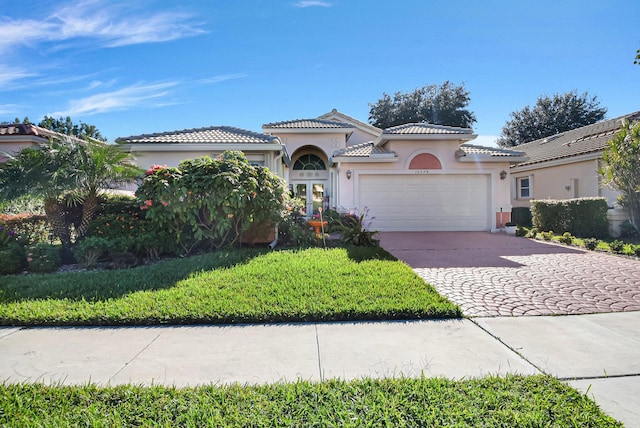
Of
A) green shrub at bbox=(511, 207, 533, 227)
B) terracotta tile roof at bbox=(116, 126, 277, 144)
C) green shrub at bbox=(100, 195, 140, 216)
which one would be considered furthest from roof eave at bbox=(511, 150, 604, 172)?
green shrub at bbox=(100, 195, 140, 216)

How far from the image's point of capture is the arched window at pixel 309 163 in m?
20.2

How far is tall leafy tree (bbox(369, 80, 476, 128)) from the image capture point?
35250mm

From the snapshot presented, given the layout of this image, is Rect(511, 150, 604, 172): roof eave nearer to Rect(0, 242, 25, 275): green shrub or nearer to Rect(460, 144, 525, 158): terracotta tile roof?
Rect(460, 144, 525, 158): terracotta tile roof

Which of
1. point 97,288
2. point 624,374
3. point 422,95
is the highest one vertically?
point 422,95

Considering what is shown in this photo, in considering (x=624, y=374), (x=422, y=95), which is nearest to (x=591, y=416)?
(x=624, y=374)

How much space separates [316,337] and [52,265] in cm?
683

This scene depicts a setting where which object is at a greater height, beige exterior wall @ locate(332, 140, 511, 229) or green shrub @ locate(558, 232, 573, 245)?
beige exterior wall @ locate(332, 140, 511, 229)

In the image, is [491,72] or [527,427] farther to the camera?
[491,72]

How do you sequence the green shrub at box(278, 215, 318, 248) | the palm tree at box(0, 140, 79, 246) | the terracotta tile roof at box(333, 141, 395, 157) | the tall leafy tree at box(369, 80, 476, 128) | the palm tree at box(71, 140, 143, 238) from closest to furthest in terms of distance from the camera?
the palm tree at box(0, 140, 79, 246), the palm tree at box(71, 140, 143, 238), the green shrub at box(278, 215, 318, 248), the terracotta tile roof at box(333, 141, 395, 157), the tall leafy tree at box(369, 80, 476, 128)

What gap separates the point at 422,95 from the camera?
3625 centimetres

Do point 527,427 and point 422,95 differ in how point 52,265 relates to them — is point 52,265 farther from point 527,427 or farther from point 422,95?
point 422,95

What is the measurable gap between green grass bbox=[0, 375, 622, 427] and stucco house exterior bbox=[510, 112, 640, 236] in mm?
13051

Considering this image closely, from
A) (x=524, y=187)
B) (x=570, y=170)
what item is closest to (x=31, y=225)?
(x=570, y=170)

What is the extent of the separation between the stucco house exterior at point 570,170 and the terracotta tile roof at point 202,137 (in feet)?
42.5
